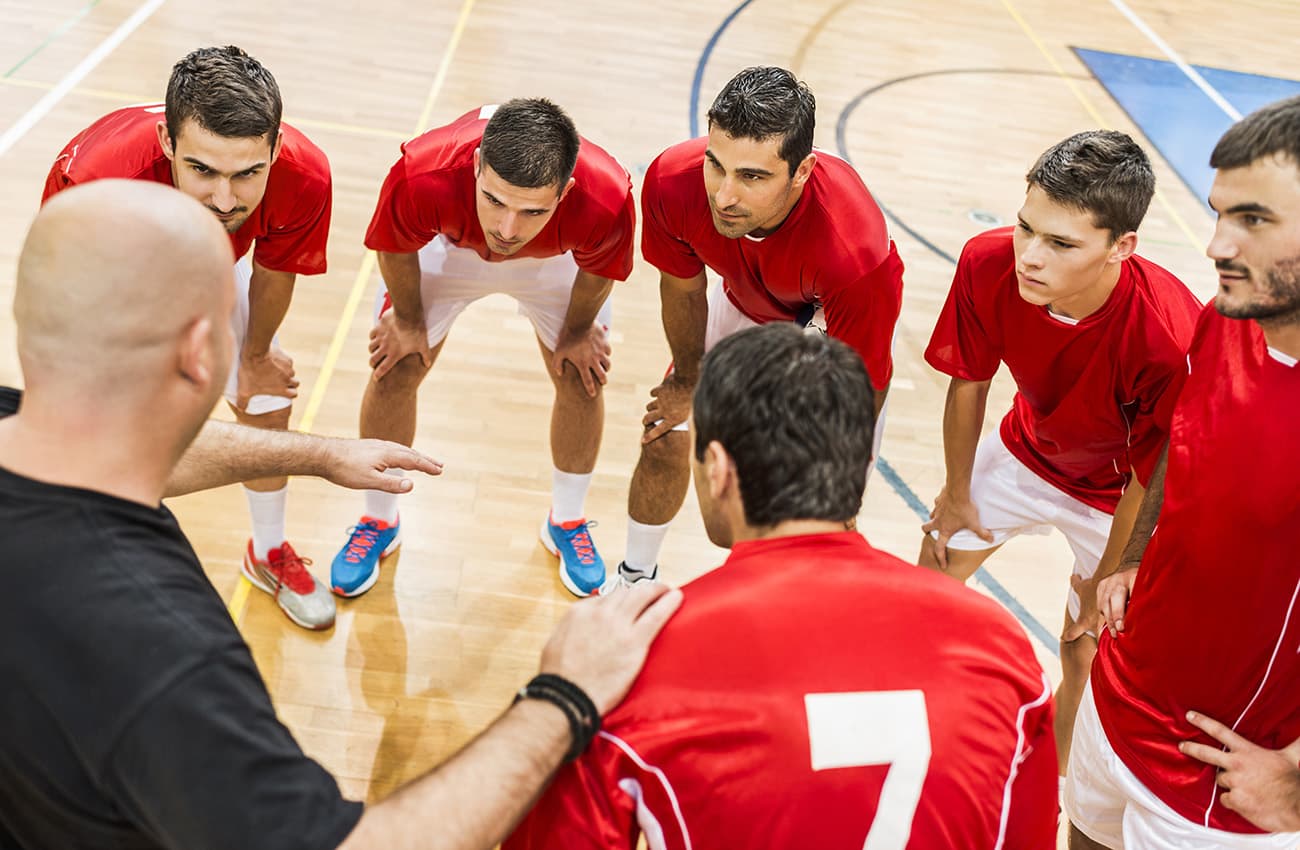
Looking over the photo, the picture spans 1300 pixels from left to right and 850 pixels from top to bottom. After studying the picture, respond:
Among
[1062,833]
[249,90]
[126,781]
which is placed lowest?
[1062,833]

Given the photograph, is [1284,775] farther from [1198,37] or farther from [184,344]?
[1198,37]

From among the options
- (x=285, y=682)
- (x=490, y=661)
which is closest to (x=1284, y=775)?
(x=490, y=661)

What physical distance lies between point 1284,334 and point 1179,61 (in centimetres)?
1053

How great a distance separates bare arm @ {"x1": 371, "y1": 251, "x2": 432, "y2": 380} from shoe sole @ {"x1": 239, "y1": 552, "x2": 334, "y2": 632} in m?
0.94

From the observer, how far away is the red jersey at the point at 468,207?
4.00 m

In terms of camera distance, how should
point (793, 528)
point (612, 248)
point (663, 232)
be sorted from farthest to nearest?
point (612, 248) → point (663, 232) → point (793, 528)

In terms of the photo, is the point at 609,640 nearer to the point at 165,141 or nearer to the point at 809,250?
the point at 809,250

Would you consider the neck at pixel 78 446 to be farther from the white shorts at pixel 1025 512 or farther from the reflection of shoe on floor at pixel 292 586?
the white shorts at pixel 1025 512

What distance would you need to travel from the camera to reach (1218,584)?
8.43 ft

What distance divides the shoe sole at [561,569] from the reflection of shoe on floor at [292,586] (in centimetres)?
94

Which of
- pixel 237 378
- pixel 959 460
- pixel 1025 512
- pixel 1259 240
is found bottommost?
pixel 237 378

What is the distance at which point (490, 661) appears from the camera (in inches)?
169

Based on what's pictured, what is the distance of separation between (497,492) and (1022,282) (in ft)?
8.60

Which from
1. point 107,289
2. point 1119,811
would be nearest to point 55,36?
point 107,289
